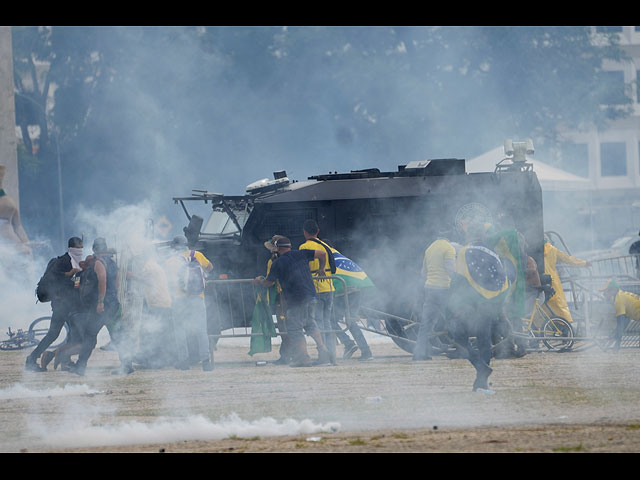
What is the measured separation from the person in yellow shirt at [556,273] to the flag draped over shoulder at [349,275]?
2501 millimetres

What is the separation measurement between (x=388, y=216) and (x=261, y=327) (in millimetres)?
2552

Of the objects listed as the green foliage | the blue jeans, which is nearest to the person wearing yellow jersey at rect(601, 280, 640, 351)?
the blue jeans

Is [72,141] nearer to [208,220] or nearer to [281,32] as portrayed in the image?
[281,32]

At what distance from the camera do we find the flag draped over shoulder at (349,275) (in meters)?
13.3

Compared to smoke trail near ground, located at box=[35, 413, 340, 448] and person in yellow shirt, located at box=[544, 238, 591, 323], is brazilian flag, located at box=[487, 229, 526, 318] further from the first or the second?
smoke trail near ground, located at box=[35, 413, 340, 448]

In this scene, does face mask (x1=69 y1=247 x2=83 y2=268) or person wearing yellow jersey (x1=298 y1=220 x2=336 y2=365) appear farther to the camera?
face mask (x1=69 y1=247 x2=83 y2=268)

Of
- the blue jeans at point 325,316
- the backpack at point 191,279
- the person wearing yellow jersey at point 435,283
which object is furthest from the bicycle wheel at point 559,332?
the backpack at point 191,279

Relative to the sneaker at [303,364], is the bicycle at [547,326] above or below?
above

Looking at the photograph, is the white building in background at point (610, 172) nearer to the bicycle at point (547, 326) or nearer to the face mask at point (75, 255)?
the bicycle at point (547, 326)

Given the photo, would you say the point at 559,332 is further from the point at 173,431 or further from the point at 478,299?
the point at 173,431

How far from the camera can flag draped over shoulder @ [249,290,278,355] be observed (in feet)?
42.4

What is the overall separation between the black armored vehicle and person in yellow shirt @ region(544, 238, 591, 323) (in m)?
0.25

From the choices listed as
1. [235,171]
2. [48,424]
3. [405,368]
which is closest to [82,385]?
[48,424]
